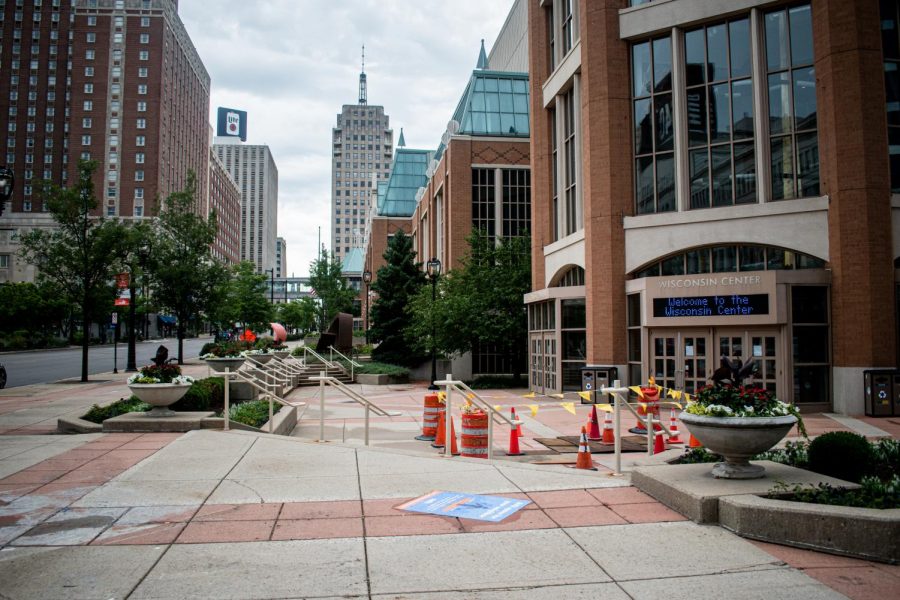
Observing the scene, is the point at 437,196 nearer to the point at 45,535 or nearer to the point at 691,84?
the point at 691,84

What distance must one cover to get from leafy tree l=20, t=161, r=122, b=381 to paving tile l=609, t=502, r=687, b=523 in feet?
74.4

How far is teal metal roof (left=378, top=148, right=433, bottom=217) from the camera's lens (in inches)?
2687

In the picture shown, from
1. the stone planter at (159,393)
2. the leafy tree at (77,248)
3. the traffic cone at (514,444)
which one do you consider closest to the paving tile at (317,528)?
the traffic cone at (514,444)

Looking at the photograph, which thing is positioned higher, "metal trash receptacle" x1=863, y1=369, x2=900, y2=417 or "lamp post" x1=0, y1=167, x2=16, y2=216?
"lamp post" x1=0, y1=167, x2=16, y2=216

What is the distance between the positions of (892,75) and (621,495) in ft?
57.5

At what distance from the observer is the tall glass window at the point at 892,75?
18391mm

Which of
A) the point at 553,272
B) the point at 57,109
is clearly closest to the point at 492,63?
the point at 553,272

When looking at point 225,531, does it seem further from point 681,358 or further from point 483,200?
point 483,200

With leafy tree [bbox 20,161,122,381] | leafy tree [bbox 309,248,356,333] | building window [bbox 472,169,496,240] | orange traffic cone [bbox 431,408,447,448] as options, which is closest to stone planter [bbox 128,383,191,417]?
orange traffic cone [bbox 431,408,447,448]

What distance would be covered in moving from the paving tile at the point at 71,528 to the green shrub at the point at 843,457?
7.72m

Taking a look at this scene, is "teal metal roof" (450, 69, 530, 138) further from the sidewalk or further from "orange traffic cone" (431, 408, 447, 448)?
the sidewalk

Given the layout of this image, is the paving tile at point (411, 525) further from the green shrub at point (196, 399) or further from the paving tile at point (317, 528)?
the green shrub at point (196, 399)

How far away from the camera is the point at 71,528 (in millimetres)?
6188

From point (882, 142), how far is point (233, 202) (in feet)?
545
